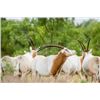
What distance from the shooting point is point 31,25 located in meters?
3.06

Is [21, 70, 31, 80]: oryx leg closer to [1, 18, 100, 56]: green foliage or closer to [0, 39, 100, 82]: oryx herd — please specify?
[0, 39, 100, 82]: oryx herd

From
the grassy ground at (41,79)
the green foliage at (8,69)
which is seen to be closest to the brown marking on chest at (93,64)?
the grassy ground at (41,79)

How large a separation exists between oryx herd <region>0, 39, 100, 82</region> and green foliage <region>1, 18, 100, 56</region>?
4cm

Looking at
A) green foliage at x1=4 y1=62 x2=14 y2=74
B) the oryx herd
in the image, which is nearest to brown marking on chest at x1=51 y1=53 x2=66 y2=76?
the oryx herd

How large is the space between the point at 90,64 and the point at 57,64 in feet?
0.90

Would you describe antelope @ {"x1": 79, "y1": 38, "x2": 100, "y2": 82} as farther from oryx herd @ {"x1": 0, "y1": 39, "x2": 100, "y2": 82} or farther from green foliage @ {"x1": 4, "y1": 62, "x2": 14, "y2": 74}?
green foliage @ {"x1": 4, "y1": 62, "x2": 14, "y2": 74}

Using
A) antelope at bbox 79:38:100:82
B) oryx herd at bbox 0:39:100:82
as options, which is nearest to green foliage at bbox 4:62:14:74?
oryx herd at bbox 0:39:100:82

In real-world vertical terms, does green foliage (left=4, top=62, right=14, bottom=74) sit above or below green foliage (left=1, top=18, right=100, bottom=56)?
below

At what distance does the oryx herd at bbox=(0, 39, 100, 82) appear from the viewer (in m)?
3.05

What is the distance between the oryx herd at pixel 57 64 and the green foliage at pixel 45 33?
0.04 m

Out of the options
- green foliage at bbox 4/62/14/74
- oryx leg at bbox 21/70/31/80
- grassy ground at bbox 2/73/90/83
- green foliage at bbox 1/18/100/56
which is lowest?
grassy ground at bbox 2/73/90/83

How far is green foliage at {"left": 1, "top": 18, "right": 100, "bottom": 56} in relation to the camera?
3.03 m
